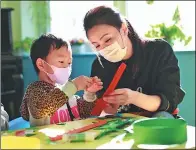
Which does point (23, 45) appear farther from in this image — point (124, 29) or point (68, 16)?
point (124, 29)

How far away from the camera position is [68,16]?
3293 mm

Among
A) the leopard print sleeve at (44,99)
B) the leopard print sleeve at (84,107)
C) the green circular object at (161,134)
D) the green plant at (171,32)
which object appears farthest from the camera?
the green plant at (171,32)

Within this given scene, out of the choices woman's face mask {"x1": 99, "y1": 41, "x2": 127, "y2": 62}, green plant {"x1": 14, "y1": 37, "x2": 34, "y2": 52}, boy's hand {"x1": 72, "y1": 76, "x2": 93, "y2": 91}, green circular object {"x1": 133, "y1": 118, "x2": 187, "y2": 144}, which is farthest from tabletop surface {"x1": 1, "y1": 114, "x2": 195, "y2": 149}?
green plant {"x1": 14, "y1": 37, "x2": 34, "y2": 52}

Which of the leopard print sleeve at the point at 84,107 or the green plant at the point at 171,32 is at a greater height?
the green plant at the point at 171,32

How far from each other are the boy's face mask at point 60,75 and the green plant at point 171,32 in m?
1.60

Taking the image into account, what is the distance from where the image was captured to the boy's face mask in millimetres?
1264

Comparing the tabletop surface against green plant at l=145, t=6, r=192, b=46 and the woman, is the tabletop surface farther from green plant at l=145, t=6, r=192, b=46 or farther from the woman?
green plant at l=145, t=6, r=192, b=46

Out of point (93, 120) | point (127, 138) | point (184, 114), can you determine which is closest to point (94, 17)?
point (93, 120)

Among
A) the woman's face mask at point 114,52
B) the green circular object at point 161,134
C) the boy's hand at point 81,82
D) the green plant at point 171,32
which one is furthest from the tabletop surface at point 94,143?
the green plant at point 171,32

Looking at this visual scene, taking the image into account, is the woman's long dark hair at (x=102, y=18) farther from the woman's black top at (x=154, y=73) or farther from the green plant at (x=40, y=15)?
the green plant at (x=40, y=15)

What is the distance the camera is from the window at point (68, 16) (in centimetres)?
324

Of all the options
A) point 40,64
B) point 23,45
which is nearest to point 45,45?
point 40,64

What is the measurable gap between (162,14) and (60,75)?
5.97 feet

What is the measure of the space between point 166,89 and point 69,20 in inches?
82.8
